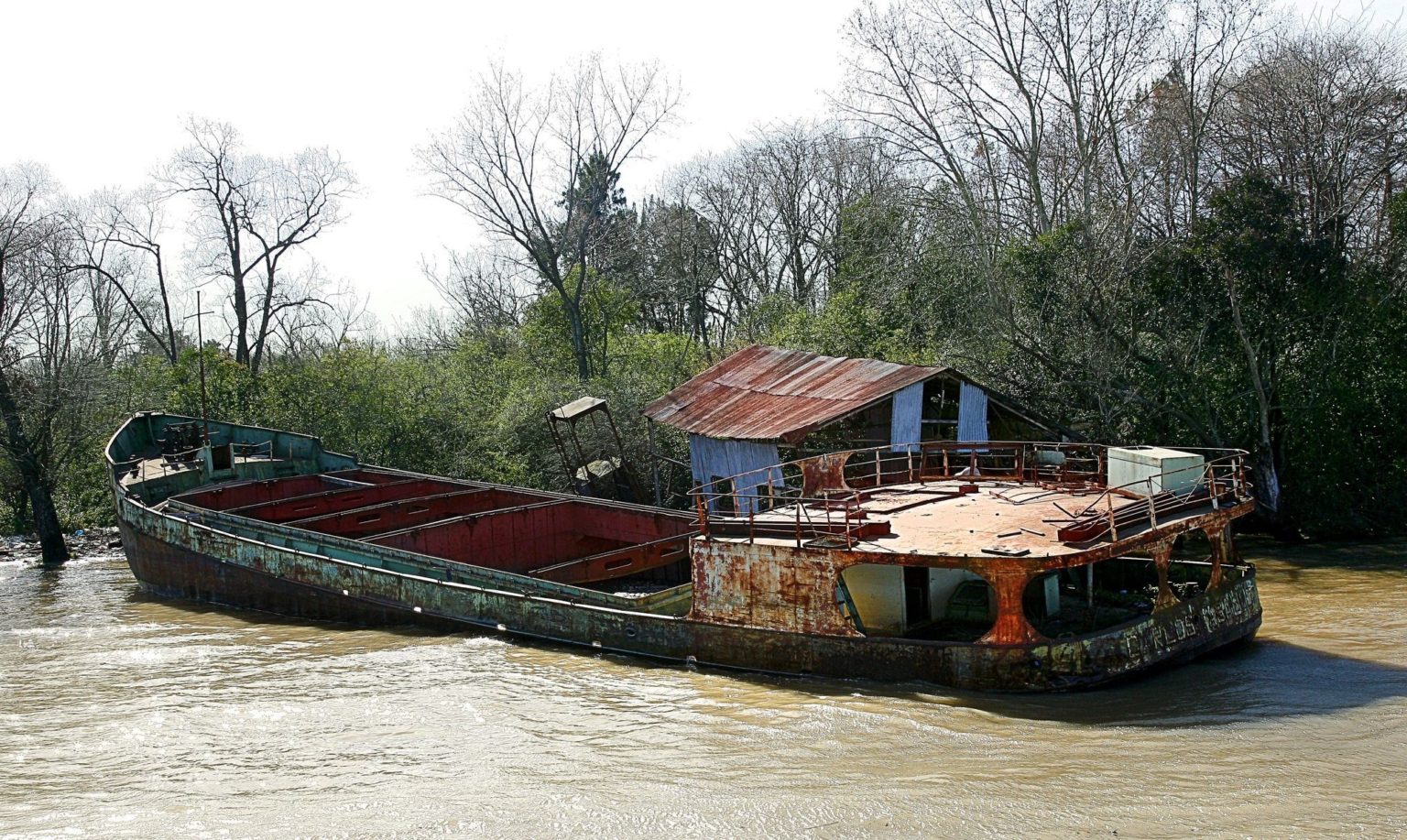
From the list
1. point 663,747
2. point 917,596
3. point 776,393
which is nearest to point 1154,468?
point 917,596

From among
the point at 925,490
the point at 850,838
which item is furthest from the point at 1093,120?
the point at 850,838

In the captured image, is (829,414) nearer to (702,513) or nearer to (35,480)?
(702,513)

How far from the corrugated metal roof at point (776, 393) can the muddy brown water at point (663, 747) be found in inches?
245

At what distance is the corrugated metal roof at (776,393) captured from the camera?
1777cm

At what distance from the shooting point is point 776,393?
20.0 metres

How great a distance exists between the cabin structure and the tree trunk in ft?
40.3

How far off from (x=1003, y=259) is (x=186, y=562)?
1709 cm

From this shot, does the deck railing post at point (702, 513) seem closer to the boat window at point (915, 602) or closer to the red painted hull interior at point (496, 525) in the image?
the boat window at point (915, 602)

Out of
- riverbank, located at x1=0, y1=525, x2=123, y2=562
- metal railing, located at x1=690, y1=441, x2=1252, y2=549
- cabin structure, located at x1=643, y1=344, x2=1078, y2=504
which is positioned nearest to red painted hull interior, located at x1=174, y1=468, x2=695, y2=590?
cabin structure, located at x1=643, y1=344, x2=1078, y2=504

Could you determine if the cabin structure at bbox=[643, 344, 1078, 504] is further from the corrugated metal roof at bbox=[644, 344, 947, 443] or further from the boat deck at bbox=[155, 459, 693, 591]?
the boat deck at bbox=[155, 459, 693, 591]

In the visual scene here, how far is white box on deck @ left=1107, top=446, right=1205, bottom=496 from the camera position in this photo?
12.0 meters

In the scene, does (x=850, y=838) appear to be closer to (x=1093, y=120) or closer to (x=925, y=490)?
(x=925, y=490)

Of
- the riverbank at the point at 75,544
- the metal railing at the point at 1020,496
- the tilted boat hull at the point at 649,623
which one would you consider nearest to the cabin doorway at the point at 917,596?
the metal railing at the point at 1020,496

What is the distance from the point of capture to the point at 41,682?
42.0 feet
